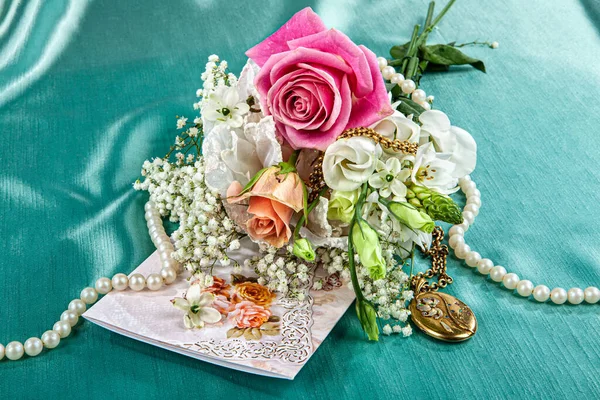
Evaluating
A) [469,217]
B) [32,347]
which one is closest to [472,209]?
[469,217]

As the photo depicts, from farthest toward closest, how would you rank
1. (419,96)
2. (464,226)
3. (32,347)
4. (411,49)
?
1. (411,49)
2. (419,96)
3. (464,226)
4. (32,347)

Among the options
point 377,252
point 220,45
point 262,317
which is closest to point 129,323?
point 262,317

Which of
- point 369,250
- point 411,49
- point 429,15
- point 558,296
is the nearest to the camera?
point 369,250

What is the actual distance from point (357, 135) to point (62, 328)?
20.4 inches

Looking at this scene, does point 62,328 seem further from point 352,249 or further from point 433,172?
point 433,172

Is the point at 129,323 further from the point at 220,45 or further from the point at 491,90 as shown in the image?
the point at 491,90

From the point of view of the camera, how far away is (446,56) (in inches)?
60.8

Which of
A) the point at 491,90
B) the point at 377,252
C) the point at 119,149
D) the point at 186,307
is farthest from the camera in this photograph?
the point at 491,90

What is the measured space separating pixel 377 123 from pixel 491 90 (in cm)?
65

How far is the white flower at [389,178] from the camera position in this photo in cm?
88

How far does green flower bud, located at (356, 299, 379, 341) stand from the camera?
86 cm

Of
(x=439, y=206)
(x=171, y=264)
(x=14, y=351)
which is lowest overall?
(x=14, y=351)

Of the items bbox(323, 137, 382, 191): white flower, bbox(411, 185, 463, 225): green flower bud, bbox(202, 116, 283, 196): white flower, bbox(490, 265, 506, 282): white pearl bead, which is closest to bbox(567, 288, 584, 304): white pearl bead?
bbox(490, 265, 506, 282): white pearl bead

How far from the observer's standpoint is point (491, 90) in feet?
4.87
